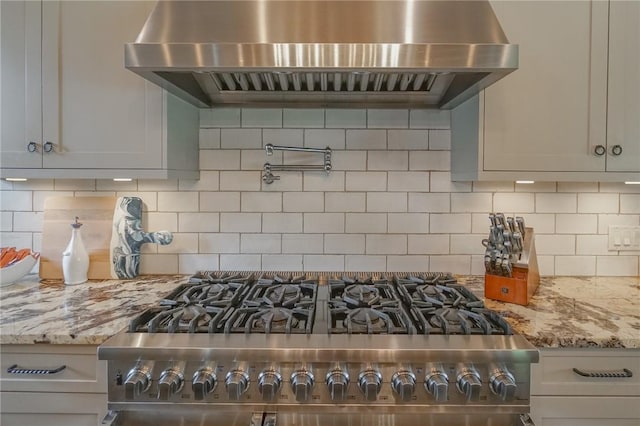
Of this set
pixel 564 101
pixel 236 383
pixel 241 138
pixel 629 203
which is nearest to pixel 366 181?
pixel 241 138

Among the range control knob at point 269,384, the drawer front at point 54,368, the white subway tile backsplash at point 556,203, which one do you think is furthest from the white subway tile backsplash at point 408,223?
the drawer front at point 54,368

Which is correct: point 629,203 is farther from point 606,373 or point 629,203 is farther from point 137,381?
point 137,381

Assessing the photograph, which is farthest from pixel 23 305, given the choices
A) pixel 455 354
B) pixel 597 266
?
pixel 597 266

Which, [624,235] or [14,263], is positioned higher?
[624,235]

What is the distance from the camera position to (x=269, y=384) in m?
1.04

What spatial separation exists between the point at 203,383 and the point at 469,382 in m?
0.70

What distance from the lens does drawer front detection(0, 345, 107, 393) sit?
1.15m

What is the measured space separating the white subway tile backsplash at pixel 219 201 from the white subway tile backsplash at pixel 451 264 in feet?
3.12

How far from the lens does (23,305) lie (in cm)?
138

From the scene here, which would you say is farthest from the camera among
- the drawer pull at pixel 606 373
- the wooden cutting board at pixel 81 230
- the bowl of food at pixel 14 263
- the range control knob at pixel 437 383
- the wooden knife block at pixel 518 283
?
the wooden cutting board at pixel 81 230

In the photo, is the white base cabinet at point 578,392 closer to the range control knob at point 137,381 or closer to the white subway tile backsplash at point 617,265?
the white subway tile backsplash at point 617,265

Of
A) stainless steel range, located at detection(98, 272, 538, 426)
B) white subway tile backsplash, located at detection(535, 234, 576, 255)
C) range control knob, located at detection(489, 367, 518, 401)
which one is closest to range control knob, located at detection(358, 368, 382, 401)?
stainless steel range, located at detection(98, 272, 538, 426)

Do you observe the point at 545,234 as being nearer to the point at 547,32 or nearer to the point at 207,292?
the point at 547,32

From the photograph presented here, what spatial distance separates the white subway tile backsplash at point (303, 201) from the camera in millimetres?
1822
